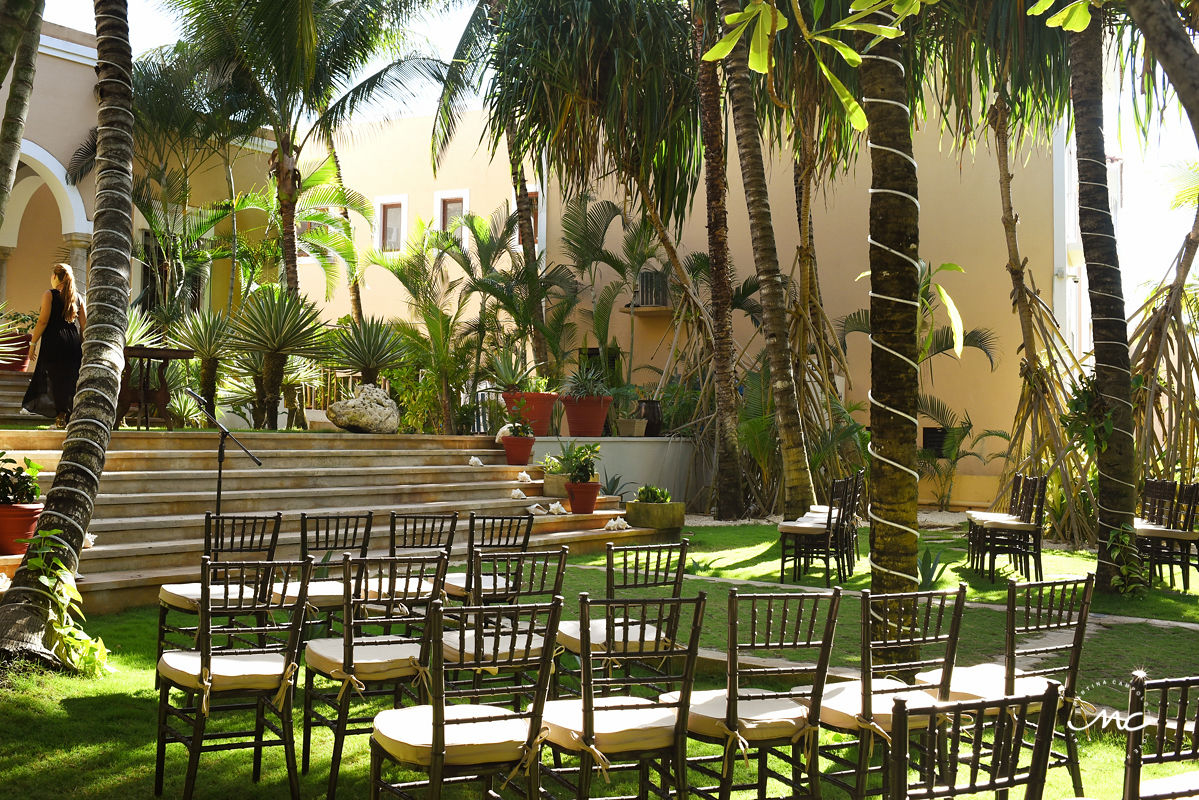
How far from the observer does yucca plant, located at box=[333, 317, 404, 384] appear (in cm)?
1196

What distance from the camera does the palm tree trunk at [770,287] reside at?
10555 mm

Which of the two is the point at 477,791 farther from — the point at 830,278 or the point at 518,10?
the point at 830,278

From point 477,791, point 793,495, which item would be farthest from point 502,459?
point 477,791

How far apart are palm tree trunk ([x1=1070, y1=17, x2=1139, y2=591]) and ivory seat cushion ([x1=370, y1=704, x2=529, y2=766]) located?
6.26m

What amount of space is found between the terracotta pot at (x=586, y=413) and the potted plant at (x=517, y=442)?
1720 mm

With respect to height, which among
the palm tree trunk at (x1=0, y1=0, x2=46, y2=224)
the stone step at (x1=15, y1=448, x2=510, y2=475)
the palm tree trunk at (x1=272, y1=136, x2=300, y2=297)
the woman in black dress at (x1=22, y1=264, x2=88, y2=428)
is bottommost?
the stone step at (x1=15, y1=448, x2=510, y2=475)

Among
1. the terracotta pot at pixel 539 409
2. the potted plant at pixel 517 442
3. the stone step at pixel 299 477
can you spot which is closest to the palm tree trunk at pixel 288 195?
the terracotta pot at pixel 539 409

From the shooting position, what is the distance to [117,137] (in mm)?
5273

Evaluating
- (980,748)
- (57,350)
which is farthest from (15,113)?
(980,748)

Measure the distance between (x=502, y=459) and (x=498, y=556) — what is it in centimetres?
738

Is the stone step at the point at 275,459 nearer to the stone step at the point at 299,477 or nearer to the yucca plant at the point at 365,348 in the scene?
the stone step at the point at 299,477

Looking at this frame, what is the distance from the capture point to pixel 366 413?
37.0 ft

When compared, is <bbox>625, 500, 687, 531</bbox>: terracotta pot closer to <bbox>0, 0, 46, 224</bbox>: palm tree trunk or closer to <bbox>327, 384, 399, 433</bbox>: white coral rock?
<bbox>327, 384, 399, 433</bbox>: white coral rock

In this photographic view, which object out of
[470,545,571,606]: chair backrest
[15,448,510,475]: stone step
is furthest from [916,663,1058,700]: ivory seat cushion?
[15,448,510,475]: stone step
